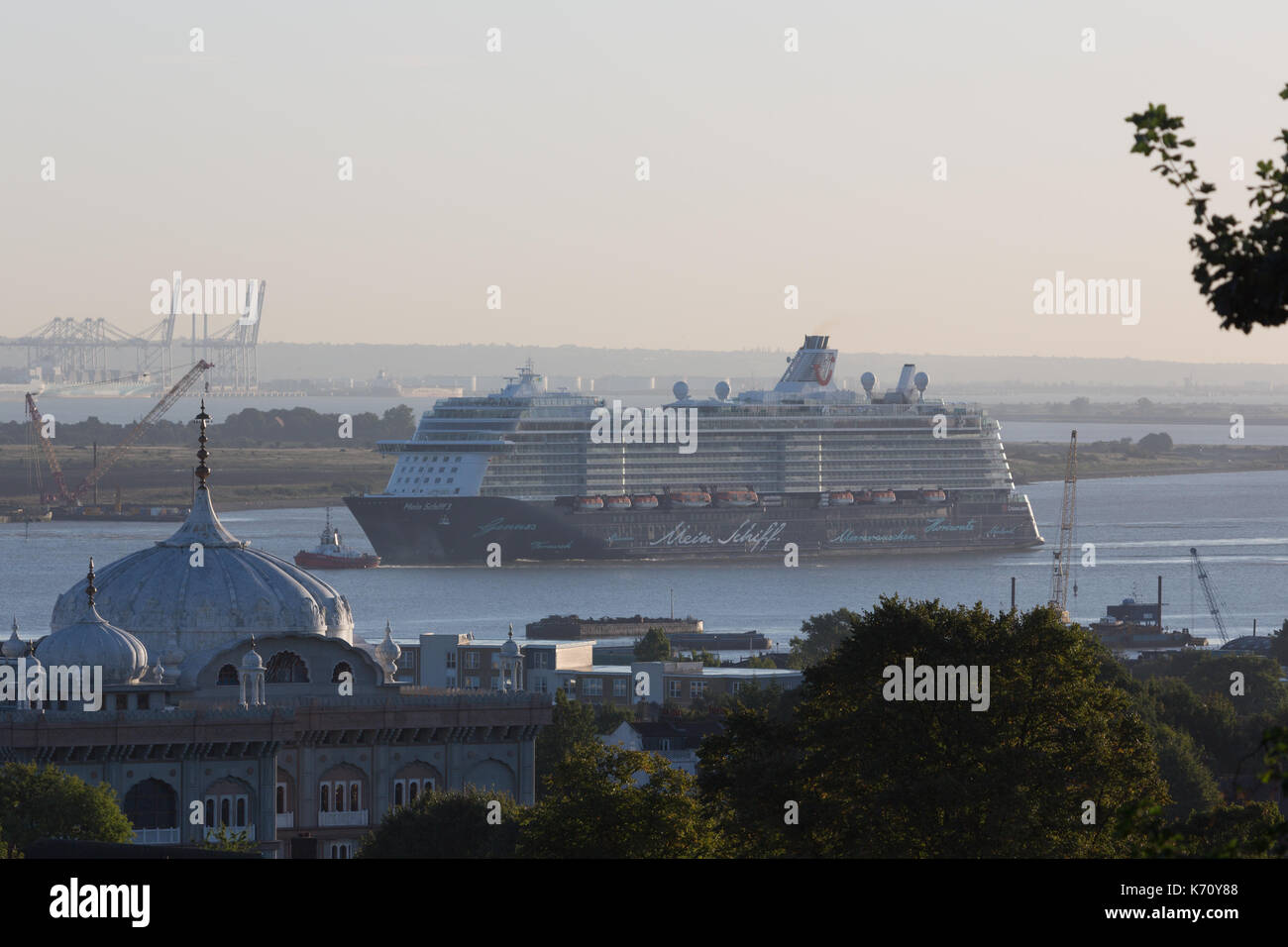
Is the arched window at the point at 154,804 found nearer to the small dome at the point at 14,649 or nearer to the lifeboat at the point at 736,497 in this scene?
the small dome at the point at 14,649

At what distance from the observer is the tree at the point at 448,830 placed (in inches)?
1957

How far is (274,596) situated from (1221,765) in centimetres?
2629

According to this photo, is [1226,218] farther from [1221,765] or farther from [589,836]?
[1221,765]

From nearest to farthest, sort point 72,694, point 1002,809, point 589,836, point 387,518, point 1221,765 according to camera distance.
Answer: point 1002,809
point 589,836
point 72,694
point 1221,765
point 387,518

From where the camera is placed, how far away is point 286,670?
5916 cm

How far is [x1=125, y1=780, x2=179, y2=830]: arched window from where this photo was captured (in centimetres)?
5566

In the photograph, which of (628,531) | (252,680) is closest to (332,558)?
(628,531)

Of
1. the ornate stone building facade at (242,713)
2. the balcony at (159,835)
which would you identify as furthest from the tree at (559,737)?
the balcony at (159,835)

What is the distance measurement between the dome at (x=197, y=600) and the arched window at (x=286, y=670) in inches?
22.7

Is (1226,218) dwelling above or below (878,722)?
above

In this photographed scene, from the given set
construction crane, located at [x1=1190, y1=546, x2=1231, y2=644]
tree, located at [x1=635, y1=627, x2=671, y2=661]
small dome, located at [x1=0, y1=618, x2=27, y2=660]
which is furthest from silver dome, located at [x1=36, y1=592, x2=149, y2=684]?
construction crane, located at [x1=1190, y1=546, x2=1231, y2=644]

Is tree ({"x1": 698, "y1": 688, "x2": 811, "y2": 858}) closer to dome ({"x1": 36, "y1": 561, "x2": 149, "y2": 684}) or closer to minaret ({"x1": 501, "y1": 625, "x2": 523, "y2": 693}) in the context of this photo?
dome ({"x1": 36, "y1": 561, "x2": 149, "y2": 684})

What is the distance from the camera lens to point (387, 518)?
177 m
